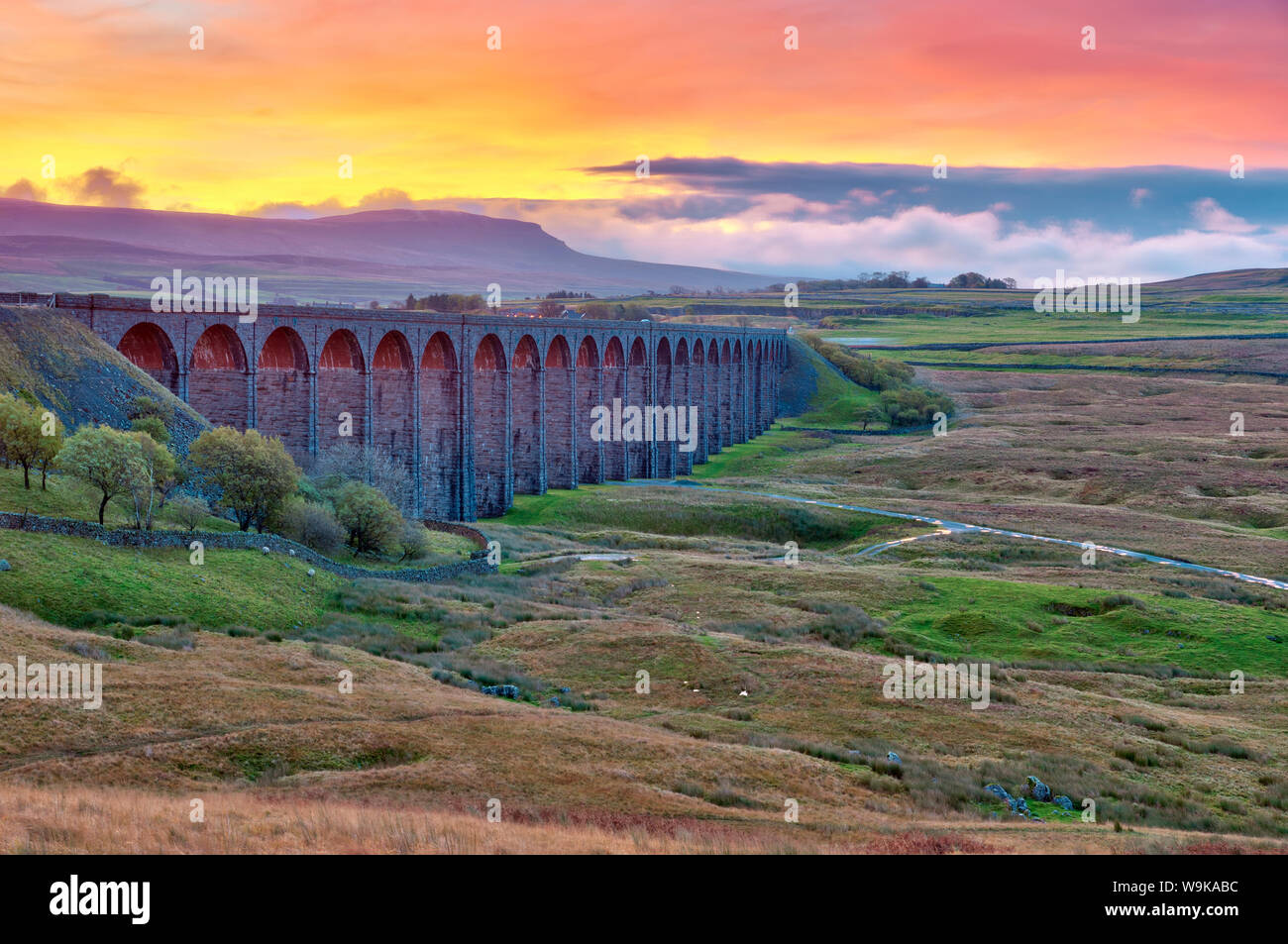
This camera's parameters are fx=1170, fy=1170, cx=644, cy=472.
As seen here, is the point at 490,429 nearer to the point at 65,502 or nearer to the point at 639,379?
the point at 639,379

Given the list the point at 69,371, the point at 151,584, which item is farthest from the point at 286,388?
the point at 151,584

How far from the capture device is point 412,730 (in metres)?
26.0

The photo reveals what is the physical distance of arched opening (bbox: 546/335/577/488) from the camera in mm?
91875

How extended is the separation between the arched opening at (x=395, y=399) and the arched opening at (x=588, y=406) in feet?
79.4

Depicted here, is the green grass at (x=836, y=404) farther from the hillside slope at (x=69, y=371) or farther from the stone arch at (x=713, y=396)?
the hillside slope at (x=69, y=371)

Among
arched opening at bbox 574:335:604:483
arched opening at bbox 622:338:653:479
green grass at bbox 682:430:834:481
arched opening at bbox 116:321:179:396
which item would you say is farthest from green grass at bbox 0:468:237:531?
green grass at bbox 682:430:834:481

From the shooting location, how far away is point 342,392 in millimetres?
67125

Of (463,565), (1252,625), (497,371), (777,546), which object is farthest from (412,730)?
(497,371)

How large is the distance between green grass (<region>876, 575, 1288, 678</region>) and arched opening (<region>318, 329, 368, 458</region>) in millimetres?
33913

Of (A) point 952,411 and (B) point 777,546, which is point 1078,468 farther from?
(A) point 952,411

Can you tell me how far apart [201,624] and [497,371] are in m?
49.9

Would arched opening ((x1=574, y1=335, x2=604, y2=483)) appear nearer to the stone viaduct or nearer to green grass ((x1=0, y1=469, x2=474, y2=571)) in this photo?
the stone viaduct

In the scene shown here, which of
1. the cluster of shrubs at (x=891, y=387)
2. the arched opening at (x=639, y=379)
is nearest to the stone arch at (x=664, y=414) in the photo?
the arched opening at (x=639, y=379)

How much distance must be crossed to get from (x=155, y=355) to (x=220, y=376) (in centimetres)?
342
